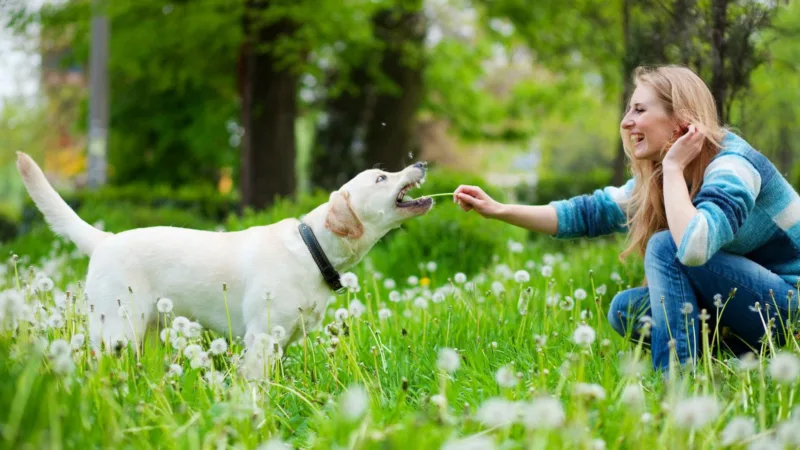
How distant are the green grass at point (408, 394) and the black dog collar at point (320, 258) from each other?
28 centimetres

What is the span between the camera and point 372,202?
3.72 meters

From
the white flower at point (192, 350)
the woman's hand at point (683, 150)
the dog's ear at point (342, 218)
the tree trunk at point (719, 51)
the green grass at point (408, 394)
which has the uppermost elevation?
the tree trunk at point (719, 51)

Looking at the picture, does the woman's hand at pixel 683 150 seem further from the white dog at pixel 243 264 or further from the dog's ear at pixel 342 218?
the dog's ear at pixel 342 218

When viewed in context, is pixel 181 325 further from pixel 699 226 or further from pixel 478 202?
pixel 699 226

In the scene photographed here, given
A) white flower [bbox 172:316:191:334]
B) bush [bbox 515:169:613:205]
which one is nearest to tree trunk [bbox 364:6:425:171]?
bush [bbox 515:169:613:205]

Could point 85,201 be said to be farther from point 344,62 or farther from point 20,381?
point 20,381

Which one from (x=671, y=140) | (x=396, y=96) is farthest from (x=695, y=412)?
(x=396, y=96)

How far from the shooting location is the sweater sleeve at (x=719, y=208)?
2.99 m

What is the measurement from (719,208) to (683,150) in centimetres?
34

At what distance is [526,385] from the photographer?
3.13 m

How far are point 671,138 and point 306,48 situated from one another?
804cm

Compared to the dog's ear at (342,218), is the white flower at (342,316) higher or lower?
lower

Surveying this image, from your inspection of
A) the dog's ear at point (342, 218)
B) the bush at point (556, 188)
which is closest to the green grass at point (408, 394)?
the dog's ear at point (342, 218)

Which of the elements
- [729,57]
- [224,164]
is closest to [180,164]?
[224,164]
